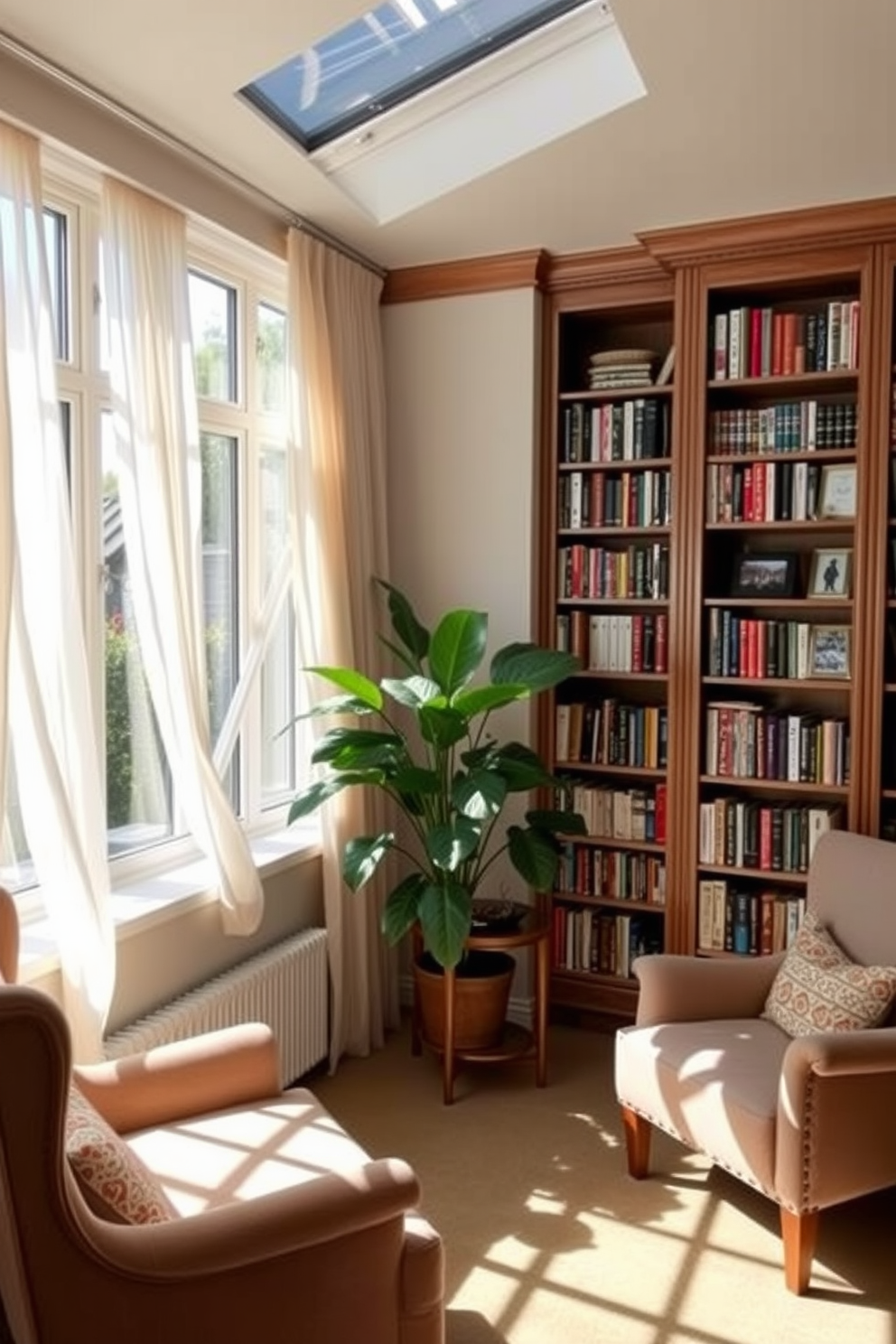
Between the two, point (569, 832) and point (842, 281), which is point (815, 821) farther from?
point (842, 281)

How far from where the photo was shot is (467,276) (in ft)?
12.5

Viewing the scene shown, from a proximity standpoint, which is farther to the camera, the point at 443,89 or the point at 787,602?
the point at 787,602

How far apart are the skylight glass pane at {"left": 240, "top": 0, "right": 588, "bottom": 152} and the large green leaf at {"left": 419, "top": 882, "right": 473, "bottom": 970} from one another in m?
2.17

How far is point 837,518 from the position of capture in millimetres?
3441

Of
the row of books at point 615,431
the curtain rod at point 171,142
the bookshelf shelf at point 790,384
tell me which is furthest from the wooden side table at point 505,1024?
the curtain rod at point 171,142

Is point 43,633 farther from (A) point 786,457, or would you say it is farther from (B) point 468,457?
(A) point 786,457

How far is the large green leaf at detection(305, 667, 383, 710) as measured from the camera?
3.19 m

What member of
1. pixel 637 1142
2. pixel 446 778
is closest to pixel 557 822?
pixel 446 778

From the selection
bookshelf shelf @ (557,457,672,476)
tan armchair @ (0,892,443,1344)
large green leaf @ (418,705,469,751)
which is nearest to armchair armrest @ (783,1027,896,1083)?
tan armchair @ (0,892,443,1344)

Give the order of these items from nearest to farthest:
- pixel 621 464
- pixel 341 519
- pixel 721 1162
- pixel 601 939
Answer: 1. pixel 721 1162
2. pixel 341 519
3. pixel 621 464
4. pixel 601 939

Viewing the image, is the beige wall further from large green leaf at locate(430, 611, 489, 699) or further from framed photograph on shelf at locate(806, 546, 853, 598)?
framed photograph on shelf at locate(806, 546, 853, 598)

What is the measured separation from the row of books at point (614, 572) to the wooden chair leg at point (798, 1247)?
1987 millimetres

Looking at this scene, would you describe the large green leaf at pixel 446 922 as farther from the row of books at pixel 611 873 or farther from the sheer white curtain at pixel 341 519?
the row of books at pixel 611 873

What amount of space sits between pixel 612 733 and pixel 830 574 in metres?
0.92
